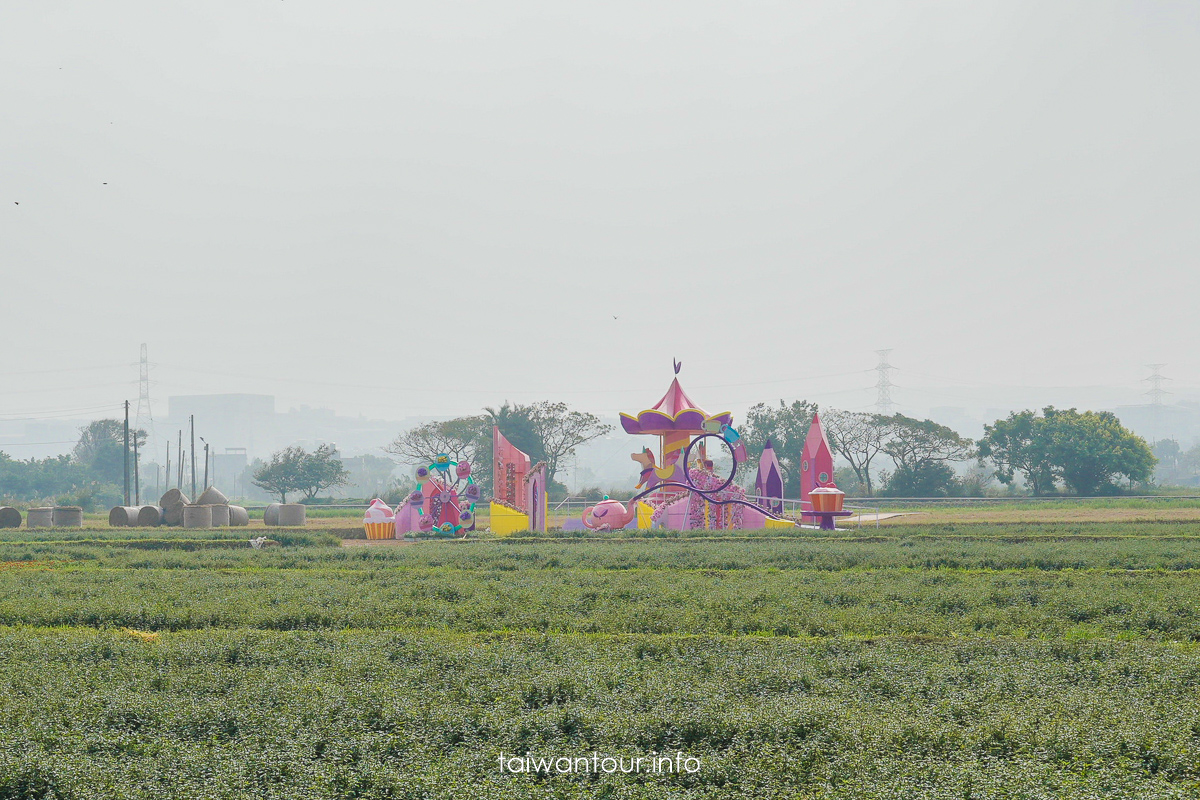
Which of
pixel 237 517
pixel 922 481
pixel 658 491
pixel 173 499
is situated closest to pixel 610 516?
pixel 658 491

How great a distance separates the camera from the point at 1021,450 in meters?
59.9

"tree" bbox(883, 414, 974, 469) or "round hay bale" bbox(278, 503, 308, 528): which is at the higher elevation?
"tree" bbox(883, 414, 974, 469)

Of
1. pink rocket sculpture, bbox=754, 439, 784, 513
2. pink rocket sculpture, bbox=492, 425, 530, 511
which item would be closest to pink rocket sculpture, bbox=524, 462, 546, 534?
pink rocket sculpture, bbox=492, 425, 530, 511

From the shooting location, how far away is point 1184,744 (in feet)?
24.0

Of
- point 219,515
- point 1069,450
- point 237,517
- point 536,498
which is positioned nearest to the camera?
point 536,498

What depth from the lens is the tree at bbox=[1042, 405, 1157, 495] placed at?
5634cm

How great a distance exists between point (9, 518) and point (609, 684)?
4696 centimetres

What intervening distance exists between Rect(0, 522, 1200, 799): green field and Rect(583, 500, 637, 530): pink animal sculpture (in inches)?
579

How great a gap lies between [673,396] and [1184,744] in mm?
27708

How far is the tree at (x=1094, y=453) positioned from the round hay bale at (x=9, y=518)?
58978 mm

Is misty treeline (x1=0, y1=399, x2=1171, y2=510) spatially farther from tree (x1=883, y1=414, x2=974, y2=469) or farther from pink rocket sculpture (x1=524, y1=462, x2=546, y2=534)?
pink rocket sculpture (x1=524, y1=462, x2=546, y2=534)

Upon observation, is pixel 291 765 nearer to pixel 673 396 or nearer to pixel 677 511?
pixel 677 511

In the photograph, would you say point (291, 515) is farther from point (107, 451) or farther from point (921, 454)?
point (107, 451)

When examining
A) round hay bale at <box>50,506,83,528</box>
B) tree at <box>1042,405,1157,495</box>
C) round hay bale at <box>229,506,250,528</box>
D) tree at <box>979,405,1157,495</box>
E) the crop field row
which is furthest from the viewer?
tree at <box>979,405,1157,495</box>
